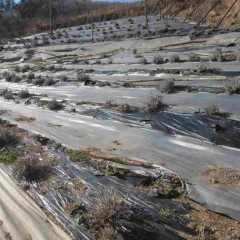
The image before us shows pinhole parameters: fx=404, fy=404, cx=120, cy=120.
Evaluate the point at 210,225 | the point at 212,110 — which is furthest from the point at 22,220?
the point at 212,110

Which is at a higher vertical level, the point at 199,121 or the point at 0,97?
the point at 199,121

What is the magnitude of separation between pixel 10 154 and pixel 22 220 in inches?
107

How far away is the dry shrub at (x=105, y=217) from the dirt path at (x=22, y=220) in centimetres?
36

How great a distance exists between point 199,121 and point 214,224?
11.2 ft

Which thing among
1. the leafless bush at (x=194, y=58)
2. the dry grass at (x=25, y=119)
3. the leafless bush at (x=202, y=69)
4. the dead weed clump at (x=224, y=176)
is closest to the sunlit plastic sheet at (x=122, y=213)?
the dead weed clump at (x=224, y=176)

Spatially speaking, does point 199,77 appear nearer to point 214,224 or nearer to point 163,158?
point 163,158

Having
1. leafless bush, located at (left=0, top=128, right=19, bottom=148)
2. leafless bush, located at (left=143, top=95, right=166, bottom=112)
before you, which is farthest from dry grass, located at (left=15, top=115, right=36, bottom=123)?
leafless bush, located at (left=143, top=95, right=166, bottom=112)

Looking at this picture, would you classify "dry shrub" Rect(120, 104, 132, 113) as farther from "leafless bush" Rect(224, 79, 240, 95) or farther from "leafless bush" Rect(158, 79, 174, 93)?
"leafless bush" Rect(224, 79, 240, 95)

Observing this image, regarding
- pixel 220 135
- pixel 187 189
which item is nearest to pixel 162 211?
pixel 187 189

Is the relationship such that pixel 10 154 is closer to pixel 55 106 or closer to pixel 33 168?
pixel 33 168

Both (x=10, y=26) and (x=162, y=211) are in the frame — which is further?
(x=10, y=26)

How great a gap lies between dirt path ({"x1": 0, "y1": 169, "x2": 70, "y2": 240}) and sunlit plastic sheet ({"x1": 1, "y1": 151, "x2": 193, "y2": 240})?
129 millimetres

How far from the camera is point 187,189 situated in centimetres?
563

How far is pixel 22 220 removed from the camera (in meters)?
5.55
